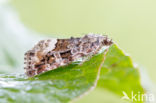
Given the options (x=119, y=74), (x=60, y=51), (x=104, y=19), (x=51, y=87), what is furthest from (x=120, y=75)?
(x=104, y=19)

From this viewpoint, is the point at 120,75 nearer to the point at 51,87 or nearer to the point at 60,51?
the point at 60,51

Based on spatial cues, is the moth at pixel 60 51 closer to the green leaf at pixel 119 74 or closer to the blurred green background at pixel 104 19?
the green leaf at pixel 119 74

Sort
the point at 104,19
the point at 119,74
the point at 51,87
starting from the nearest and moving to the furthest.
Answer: the point at 51,87 < the point at 119,74 < the point at 104,19

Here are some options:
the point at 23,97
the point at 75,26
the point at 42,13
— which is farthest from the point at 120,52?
the point at 42,13

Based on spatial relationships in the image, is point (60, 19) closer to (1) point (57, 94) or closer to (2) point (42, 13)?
(2) point (42, 13)

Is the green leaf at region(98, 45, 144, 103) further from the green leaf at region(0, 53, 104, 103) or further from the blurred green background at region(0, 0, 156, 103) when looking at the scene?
the blurred green background at region(0, 0, 156, 103)
